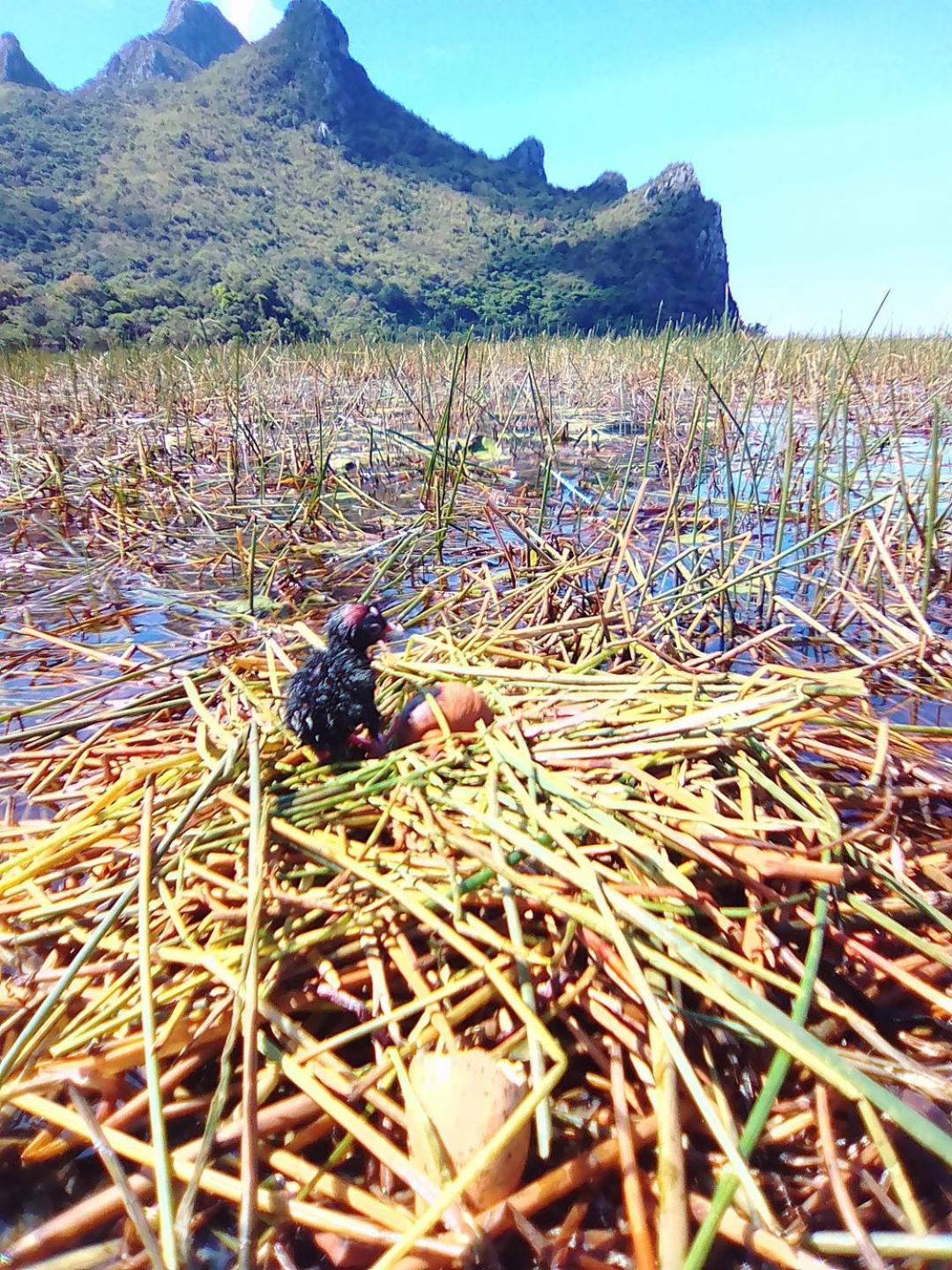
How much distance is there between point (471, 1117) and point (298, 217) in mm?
79638

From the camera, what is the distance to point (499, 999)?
47.0 inches

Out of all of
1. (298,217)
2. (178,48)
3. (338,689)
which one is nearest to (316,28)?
(178,48)

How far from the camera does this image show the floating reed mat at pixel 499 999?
0.91 m

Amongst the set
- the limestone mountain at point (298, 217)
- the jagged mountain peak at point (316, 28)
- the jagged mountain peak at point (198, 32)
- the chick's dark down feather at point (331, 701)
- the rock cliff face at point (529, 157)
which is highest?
the jagged mountain peak at point (198, 32)

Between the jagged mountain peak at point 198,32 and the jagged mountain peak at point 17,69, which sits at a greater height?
the jagged mountain peak at point 198,32

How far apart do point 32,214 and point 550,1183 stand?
68.7 m

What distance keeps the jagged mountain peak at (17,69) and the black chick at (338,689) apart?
354 feet

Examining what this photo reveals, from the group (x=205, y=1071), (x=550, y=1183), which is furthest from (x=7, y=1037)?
(x=550, y=1183)

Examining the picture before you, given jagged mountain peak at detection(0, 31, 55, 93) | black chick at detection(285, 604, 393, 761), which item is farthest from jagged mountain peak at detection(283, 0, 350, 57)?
black chick at detection(285, 604, 393, 761)

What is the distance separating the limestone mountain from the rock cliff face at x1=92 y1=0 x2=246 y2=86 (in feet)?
2.00

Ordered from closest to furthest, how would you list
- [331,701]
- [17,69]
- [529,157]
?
[331,701]
[17,69]
[529,157]

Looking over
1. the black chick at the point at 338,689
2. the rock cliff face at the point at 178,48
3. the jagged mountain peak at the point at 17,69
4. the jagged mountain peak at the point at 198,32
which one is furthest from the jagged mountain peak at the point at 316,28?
the black chick at the point at 338,689

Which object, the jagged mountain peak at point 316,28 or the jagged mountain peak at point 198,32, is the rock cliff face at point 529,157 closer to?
the jagged mountain peak at point 316,28

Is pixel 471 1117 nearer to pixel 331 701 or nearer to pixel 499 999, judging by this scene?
pixel 499 999
